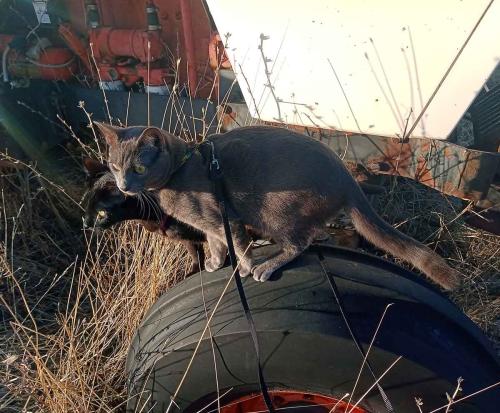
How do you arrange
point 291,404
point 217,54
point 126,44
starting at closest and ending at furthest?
1. point 291,404
2. point 217,54
3. point 126,44

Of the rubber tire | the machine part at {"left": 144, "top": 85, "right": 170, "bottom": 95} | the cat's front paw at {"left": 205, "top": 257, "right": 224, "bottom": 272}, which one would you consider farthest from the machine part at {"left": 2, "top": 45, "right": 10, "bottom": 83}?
the rubber tire

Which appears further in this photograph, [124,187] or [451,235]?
[451,235]

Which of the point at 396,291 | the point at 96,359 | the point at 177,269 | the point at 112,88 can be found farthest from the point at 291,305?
the point at 112,88

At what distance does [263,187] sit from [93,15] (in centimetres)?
154

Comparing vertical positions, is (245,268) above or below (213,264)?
above

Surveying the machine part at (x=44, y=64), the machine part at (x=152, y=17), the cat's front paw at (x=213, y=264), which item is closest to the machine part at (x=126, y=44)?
the machine part at (x=152, y=17)

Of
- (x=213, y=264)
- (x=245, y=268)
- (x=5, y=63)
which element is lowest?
(x=213, y=264)

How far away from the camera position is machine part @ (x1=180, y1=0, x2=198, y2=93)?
2199mm

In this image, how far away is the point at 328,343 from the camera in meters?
1.32

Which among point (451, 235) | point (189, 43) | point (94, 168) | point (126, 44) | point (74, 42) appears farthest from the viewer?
point (451, 235)

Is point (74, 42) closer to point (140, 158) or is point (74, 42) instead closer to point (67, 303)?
point (140, 158)

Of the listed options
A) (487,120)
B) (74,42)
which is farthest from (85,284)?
(487,120)

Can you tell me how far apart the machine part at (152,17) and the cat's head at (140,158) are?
934 mm

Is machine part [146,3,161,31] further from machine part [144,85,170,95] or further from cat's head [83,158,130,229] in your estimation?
cat's head [83,158,130,229]
